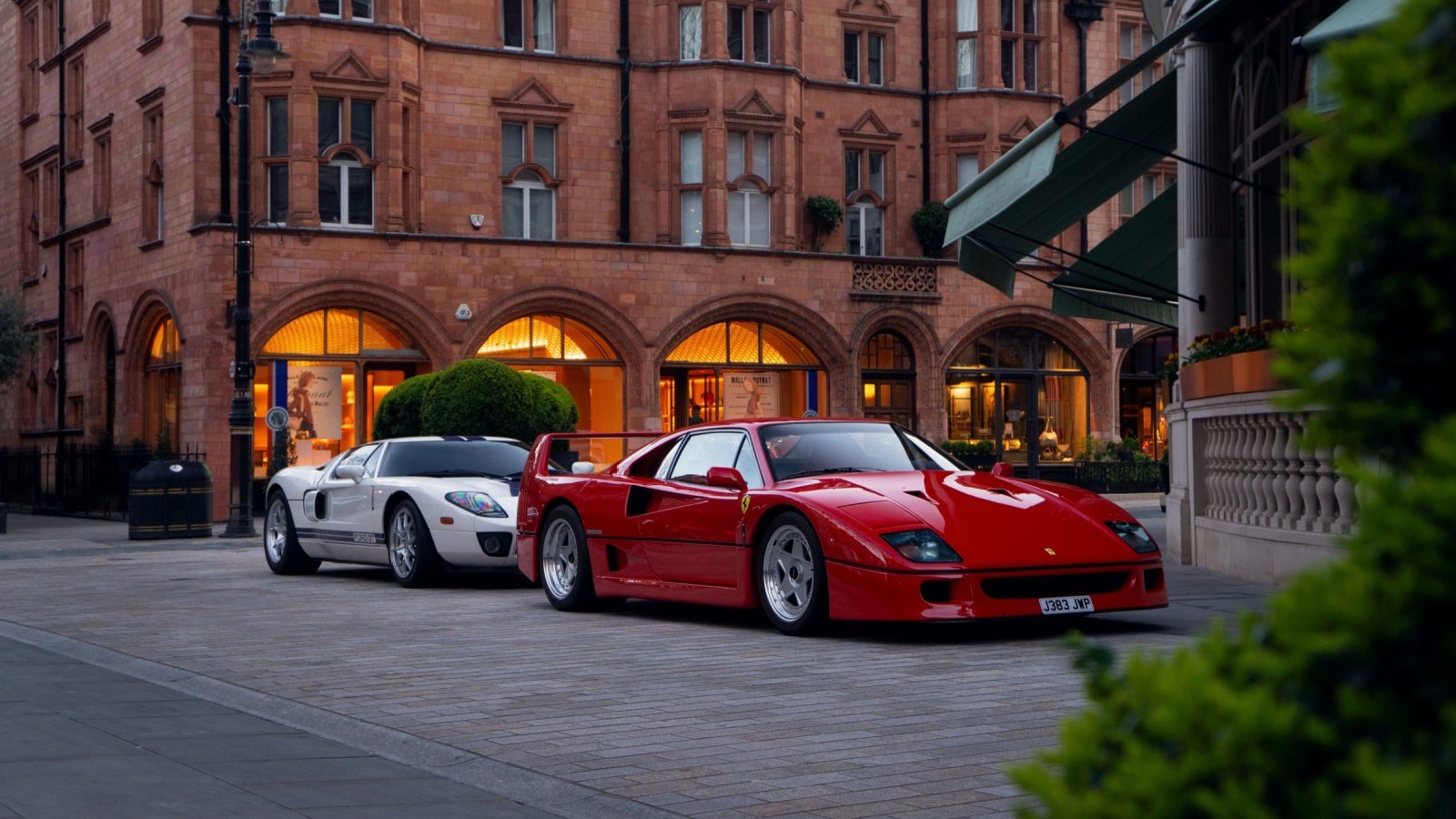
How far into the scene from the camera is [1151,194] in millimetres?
45500

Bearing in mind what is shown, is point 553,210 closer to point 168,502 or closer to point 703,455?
point 168,502

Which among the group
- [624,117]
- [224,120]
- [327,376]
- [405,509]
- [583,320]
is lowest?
[405,509]

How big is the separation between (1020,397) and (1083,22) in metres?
9.41

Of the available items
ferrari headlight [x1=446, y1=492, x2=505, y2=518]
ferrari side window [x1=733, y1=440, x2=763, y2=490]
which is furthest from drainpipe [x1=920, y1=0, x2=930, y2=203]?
ferrari side window [x1=733, y1=440, x2=763, y2=490]

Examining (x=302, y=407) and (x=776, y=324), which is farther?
(x=776, y=324)

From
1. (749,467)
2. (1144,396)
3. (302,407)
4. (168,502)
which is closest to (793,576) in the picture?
(749,467)

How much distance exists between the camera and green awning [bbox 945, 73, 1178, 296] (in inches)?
651

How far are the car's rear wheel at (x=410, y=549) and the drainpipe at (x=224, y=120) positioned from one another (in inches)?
747

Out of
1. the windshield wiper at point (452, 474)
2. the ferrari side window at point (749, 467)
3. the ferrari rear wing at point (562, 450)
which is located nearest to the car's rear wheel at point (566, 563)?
the ferrari rear wing at point (562, 450)

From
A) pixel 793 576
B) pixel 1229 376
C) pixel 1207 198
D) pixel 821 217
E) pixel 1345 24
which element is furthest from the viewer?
pixel 821 217

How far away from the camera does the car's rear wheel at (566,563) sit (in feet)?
42.2

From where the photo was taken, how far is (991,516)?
10.3m

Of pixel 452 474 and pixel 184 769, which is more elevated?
pixel 452 474

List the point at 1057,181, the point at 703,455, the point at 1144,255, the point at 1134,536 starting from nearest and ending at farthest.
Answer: the point at 1134,536 < the point at 703,455 < the point at 1057,181 < the point at 1144,255
